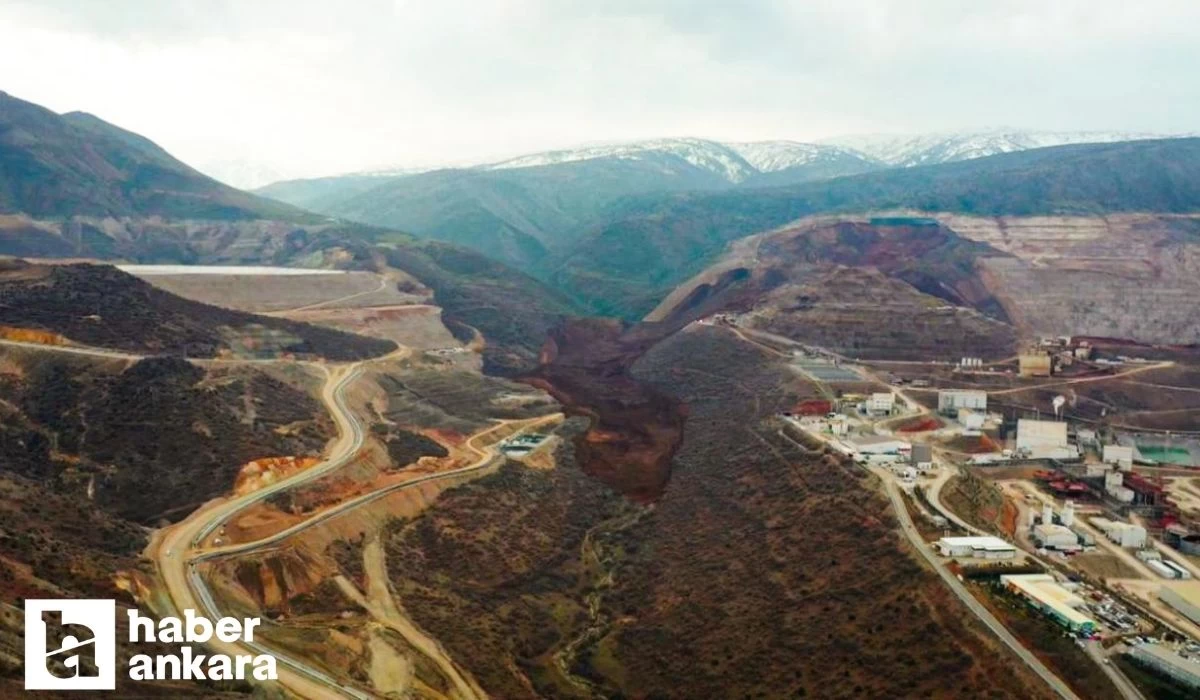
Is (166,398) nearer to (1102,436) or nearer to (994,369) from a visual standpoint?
(1102,436)

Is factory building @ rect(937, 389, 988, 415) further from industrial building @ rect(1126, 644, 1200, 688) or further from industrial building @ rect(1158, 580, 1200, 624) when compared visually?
industrial building @ rect(1126, 644, 1200, 688)

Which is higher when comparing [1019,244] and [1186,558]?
[1019,244]

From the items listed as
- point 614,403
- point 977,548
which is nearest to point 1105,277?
point 614,403

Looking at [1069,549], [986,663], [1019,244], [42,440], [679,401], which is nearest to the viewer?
[986,663]

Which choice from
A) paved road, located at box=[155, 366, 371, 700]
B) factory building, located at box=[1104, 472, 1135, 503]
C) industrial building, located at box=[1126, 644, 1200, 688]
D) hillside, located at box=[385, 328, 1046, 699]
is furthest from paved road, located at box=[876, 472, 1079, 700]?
paved road, located at box=[155, 366, 371, 700]

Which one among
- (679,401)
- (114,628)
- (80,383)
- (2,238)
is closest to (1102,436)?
(679,401)
